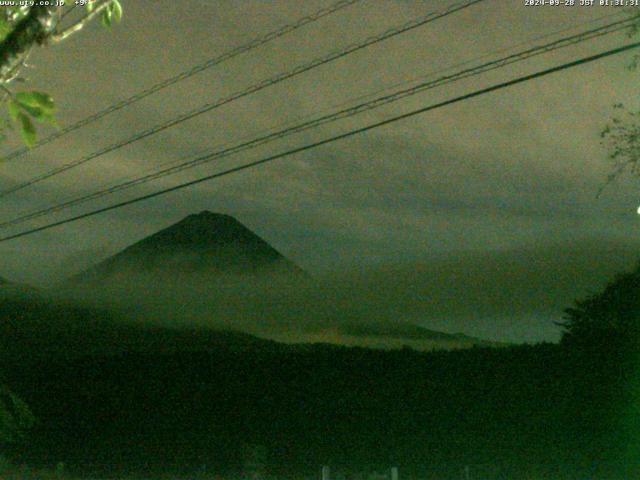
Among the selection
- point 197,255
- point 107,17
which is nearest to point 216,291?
point 197,255

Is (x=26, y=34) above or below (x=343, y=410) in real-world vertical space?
above

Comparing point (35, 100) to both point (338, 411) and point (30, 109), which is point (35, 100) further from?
point (338, 411)

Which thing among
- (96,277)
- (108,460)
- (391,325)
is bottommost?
(108,460)

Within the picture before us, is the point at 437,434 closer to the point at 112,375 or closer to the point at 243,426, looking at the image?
the point at 243,426

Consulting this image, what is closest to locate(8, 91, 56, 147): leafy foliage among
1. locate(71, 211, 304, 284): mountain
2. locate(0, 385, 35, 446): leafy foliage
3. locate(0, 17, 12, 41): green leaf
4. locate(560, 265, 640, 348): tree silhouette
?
locate(0, 17, 12, 41): green leaf

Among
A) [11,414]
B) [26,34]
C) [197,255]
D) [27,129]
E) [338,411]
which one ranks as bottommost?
[11,414]

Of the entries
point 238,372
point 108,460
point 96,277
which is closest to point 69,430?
point 108,460

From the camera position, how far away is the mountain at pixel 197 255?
4281cm

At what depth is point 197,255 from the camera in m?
48.6

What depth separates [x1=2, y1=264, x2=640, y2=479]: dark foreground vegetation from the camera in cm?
1488

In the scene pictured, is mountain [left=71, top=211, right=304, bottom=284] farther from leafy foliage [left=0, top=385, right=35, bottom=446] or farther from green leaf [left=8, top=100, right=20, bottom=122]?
green leaf [left=8, top=100, right=20, bottom=122]

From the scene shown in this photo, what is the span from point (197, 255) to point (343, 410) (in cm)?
3205

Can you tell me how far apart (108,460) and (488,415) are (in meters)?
10.6

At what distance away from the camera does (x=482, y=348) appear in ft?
52.9
